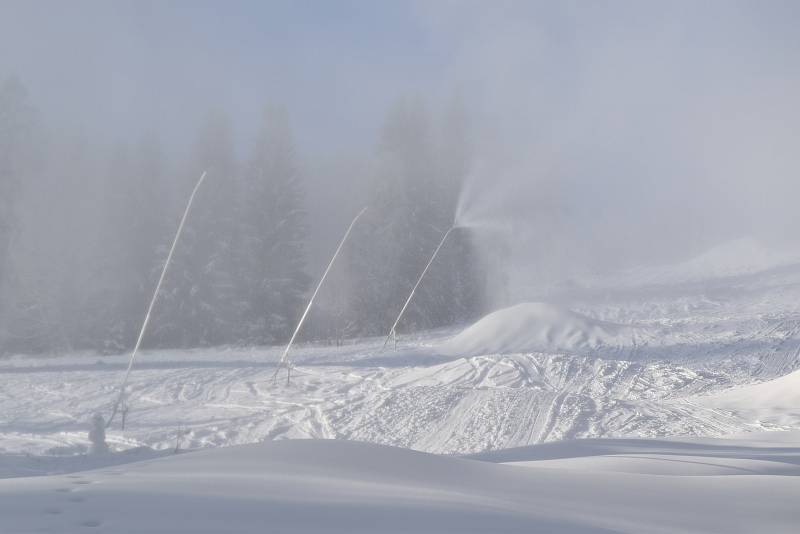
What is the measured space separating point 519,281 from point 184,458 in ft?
119

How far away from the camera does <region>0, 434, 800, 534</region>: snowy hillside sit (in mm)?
3477

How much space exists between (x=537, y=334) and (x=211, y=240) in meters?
14.2

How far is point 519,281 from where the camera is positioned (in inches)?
1610

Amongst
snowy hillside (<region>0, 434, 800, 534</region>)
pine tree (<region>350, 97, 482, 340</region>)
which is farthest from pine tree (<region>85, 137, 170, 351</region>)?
snowy hillside (<region>0, 434, 800, 534</region>)

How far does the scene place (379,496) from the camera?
4133 mm

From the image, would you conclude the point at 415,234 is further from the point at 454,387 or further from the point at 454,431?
the point at 454,431

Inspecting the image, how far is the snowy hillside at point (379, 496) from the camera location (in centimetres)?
348

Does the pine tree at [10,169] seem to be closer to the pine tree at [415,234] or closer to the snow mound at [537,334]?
the pine tree at [415,234]

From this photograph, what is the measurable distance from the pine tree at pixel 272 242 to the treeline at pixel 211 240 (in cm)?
5

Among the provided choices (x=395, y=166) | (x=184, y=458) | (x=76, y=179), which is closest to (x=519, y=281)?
(x=395, y=166)

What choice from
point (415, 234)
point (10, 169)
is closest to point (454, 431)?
point (10, 169)

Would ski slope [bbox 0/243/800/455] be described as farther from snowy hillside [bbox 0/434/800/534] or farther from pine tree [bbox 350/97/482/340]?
pine tree [bbox 350/97/482/340]

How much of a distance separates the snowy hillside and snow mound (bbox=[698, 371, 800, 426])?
18.8ft

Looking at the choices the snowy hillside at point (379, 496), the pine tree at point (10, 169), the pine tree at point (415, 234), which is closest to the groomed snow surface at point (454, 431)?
the snowy hillside at point (379, 496)
